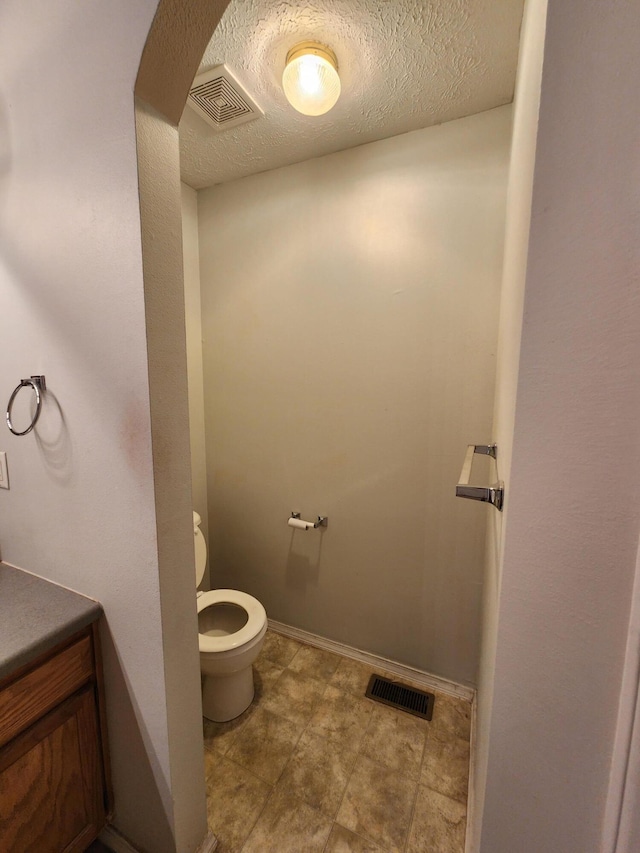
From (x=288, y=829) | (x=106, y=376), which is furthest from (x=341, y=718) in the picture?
(x=106, y=376)

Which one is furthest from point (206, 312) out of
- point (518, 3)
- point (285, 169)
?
point (518, 3)

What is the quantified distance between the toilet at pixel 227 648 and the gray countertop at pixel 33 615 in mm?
429

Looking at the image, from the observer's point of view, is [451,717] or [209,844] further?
[451,717]

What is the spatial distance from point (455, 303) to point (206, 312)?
139 centimetres

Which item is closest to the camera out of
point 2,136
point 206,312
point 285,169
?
point 2,136

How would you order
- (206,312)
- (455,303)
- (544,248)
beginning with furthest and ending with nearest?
1. (206,312)
2. (455,303)
3. (544,248)

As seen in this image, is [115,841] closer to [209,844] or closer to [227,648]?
[209,844]

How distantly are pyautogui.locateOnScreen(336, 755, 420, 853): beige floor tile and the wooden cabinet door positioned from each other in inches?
31.5

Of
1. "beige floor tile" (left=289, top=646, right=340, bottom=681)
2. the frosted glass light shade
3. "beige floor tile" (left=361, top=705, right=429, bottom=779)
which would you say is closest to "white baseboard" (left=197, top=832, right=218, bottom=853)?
"beige floor tile" (left=361, top=705, right=429, bottom=779)

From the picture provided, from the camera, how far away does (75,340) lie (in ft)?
2.78

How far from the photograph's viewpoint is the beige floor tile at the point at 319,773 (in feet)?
3.91

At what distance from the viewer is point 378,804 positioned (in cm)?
117

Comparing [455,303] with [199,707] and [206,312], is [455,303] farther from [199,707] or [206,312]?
[199,707]

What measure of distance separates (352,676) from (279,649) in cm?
43
